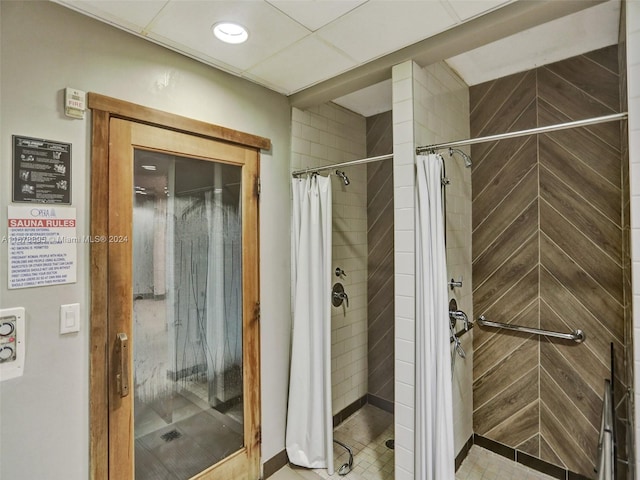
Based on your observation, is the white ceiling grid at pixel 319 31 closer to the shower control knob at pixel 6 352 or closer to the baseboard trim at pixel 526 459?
the shower control knob at pixel 6 352

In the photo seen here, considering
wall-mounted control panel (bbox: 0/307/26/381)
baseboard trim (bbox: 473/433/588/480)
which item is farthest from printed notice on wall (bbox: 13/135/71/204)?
baseboard trim (bbox: 473/433/588/480)

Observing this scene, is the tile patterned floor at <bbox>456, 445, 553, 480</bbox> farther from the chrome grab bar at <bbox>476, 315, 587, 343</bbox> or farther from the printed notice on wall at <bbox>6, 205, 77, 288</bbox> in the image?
the printed notice on wall at <bbox>6, 205, 77, 288</bbox>

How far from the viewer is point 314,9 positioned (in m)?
1.47

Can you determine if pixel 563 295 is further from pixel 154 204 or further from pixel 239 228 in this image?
pixel 154 204

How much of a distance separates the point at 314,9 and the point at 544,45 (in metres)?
1.52

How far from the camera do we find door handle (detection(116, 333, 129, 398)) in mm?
1581

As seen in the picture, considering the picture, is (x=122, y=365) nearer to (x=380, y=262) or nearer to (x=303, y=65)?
(x=303, y=65)

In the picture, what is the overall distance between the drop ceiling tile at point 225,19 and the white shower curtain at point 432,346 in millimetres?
977

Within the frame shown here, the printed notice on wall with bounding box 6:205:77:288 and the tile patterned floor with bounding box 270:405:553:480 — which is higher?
the printed notice on wall with bounding box 6:205:77:288

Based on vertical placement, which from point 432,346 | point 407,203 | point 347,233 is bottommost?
point 432,346

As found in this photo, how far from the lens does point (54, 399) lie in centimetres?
141

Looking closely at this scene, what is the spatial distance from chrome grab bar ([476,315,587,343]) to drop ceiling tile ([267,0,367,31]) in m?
2.23

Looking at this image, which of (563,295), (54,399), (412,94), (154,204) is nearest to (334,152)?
(412,94)

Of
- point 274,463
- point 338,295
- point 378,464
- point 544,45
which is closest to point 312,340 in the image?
point 338,295
